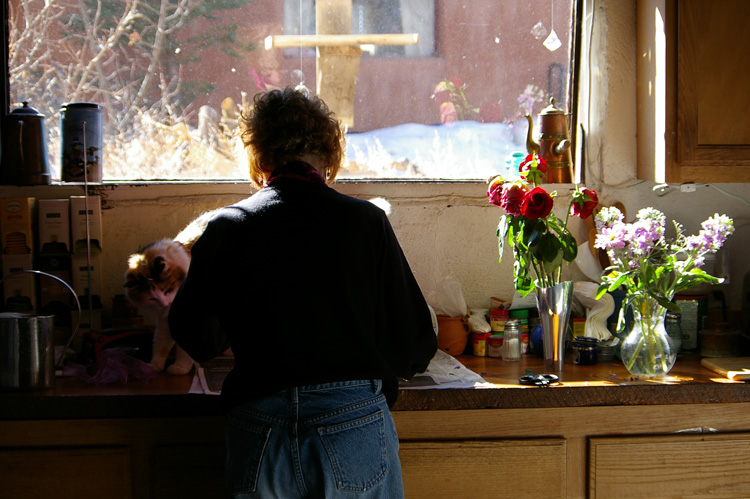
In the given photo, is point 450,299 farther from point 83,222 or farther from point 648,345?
point 83,222

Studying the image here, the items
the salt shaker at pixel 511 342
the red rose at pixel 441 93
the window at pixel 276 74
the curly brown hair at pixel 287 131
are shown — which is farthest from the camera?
the red rose at pixel 441 93

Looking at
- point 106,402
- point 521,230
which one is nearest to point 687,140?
point 521,230

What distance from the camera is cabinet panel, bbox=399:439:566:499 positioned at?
1717mm

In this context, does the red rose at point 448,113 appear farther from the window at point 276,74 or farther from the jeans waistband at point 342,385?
the jeans waistband at point 342,385

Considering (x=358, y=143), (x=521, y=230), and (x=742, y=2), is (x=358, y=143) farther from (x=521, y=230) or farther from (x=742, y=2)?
(x=742, y=2)

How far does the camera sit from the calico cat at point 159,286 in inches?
73.6

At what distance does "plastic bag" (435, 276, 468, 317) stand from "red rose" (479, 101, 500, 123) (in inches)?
22.8

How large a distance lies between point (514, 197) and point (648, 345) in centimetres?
51

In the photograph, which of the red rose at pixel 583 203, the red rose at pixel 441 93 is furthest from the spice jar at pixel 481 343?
the red rose at pixel 441 93

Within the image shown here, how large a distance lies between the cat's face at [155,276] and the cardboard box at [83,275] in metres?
0.32

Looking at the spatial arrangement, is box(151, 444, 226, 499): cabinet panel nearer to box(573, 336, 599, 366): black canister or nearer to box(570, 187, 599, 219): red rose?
box(573, 336, 599, 366): black canister

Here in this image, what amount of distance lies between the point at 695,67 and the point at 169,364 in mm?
1627

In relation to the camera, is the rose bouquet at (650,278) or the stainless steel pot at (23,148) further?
the stainless steel pot at (23,148)

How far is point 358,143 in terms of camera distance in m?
2.38
